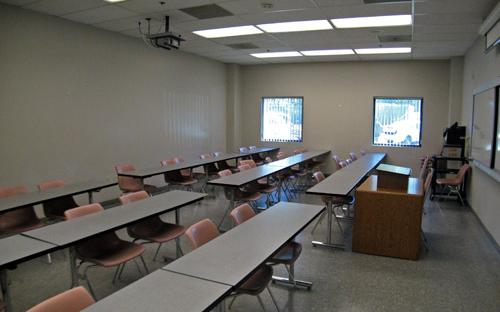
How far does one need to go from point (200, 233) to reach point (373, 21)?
440cm

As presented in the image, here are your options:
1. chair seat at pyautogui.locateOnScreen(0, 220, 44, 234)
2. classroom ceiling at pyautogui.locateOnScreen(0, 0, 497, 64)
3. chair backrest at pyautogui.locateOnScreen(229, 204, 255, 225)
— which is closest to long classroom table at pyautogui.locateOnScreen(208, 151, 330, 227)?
chair backrest at pyautogui.locateOnScreen(229, 204, 255, 225)

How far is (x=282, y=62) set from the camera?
9461 mm

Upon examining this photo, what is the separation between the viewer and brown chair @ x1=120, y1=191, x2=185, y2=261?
3424mm

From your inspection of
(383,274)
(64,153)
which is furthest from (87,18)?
(383,274)

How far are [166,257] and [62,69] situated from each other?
3.49 meters

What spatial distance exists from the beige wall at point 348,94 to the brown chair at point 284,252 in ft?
21.0

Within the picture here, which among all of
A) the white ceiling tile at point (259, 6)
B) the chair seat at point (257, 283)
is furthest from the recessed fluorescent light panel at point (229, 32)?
the chair seat at point (257, 283)

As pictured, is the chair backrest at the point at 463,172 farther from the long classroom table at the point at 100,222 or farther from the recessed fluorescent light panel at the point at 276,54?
the long classroom table at the point at 100,222

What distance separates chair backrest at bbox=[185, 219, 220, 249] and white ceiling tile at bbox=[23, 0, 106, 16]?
11.5 ft

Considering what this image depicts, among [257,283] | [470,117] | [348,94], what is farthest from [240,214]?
[348,94]

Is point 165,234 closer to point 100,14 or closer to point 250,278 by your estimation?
point 250,278

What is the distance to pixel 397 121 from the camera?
8.88 m

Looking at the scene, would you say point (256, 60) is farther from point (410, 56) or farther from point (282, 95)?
point (410, 56)

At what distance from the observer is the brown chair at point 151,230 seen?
3424 mm
